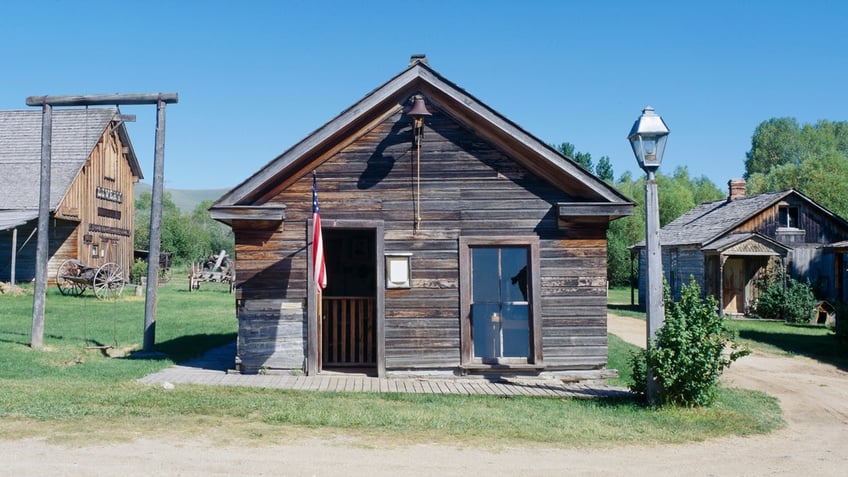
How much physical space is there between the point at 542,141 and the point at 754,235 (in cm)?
1895

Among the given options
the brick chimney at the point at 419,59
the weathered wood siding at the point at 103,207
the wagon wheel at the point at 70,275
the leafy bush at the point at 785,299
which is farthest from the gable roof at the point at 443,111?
the weathered wood siding at the point at 103,207

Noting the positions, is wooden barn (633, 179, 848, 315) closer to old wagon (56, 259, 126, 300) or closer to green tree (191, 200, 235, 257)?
old wagon (56, 259, 126, 300)

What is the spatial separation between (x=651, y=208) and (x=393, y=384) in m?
4.71

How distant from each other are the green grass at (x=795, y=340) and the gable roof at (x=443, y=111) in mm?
7196

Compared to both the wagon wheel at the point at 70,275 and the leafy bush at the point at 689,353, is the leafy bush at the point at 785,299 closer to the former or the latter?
the leafy bush at the point at 689,353

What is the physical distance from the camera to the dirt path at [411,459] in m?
6.55

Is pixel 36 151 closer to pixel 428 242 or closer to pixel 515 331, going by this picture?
pixel 428 242

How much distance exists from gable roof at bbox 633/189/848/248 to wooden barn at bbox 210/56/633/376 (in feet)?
54.2

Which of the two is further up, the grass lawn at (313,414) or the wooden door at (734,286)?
the wooden door at (734,286)

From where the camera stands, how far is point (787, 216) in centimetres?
2977

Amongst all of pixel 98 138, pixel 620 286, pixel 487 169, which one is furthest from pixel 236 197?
pixel 620 286

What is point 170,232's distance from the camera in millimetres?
67500

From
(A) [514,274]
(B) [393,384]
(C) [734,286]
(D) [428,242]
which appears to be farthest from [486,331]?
(C) [734,286]

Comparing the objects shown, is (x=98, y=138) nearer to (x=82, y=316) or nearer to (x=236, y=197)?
(x=82, y=316)
